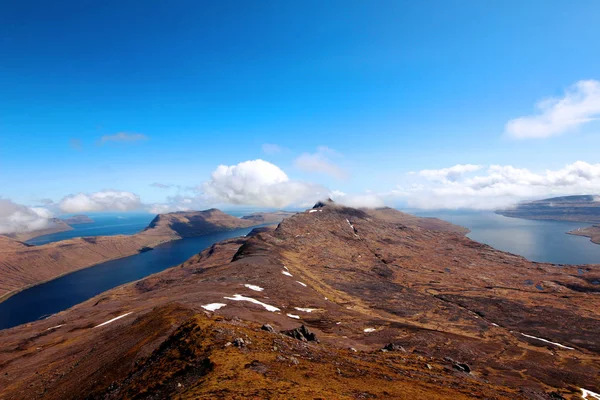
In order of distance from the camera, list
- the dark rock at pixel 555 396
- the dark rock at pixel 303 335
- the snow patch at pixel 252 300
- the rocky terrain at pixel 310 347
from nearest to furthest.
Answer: the rocky terrain at pixel 310 347, the dark rock at pixel 555 396, the dark rock at pixel 303 335, the snow patch at pixel 252 300

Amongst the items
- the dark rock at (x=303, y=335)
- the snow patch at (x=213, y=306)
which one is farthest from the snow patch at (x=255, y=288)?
the dark rock at (x=303, y=335)

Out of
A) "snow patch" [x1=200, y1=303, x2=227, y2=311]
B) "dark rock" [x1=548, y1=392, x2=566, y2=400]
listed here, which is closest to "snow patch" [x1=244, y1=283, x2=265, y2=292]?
"snow patch" [x1=200, y1=303, x2=227, y2=311]

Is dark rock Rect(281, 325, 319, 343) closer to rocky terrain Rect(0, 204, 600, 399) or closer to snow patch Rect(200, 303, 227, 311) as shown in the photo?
rocky terrain Rect(0, 204, 600, 399)

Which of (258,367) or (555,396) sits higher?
(258,367)

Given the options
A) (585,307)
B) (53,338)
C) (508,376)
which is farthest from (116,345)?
(585,307)

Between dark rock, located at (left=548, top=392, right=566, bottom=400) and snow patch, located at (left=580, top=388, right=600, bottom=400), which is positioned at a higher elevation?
dark rock, located at (left=548, top=392, right=566, bottom=400)

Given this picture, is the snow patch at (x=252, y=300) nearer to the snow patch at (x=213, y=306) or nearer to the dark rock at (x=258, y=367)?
the snow patch at (x=213, y=306)

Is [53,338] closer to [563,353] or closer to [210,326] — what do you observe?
[210,326]

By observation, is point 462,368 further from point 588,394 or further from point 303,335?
point 303,335

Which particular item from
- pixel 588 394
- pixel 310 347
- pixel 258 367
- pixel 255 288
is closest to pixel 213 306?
pixel 255 288

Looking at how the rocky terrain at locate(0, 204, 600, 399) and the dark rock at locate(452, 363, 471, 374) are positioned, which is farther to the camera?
the dark rock at locate(452, 363, 471, 374)

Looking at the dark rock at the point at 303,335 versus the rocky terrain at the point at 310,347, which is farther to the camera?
the dark rock at the point at 303,335
